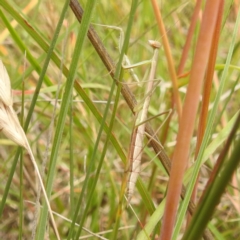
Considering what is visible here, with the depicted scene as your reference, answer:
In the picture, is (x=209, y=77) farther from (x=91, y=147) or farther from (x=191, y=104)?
(x=91, y=147)

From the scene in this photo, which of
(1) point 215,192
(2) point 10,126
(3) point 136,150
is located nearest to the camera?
(1) point 215,192

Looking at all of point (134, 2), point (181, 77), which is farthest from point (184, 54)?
point (134, 2)

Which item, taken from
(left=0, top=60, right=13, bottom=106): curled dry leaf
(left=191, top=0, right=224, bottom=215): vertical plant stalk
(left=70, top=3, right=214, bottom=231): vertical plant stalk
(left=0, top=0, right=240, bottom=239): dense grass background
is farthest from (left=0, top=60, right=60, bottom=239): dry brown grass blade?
(left=0, top=0, right=240, bottom=239): dense grass background

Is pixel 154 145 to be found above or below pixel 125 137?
above

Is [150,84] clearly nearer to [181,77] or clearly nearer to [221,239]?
[181,77]

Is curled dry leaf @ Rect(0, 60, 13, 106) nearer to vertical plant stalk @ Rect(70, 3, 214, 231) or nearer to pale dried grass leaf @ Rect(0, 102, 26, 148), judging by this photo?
pale dried grass leaf @ Rect(0, 102, 26, 148)

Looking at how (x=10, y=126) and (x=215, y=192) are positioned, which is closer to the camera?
(x=215, y=192)

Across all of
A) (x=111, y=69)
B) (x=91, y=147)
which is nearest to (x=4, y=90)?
(x=111, y=69)

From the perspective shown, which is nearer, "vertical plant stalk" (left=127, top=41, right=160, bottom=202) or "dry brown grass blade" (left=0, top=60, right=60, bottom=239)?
"dry brown grass blade" (left=0, top=60, right=60, bottom=239)
